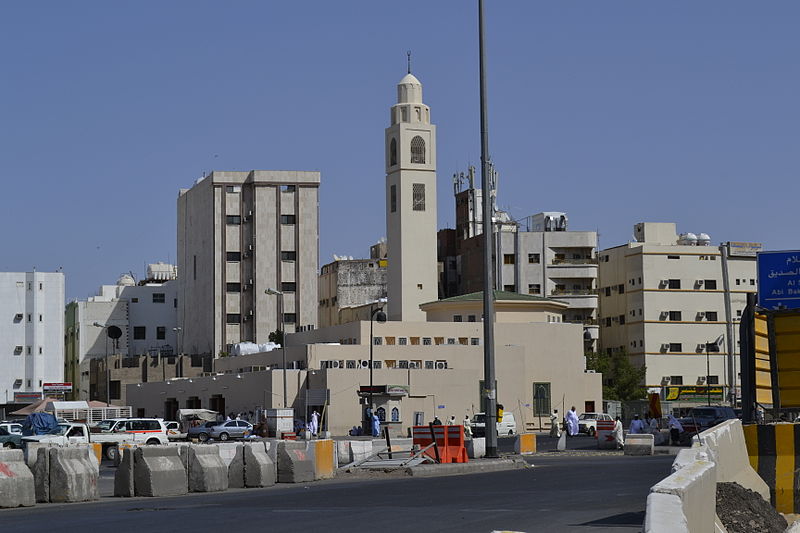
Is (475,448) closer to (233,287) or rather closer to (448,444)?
(448,444)

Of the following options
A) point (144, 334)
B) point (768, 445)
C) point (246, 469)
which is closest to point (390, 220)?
point (144, 334)

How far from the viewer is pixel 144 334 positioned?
134000mm

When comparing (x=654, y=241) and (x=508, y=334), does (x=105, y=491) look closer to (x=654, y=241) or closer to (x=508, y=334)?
(x=508, y=334)

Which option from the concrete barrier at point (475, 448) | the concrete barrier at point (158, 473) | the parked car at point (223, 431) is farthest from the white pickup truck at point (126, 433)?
the concrete barrier at point (158, 473)

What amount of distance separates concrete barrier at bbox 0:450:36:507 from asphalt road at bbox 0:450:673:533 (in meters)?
0.31

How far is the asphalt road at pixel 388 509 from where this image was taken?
14953mm

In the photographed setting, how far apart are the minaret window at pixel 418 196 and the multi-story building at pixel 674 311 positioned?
71.0 ft

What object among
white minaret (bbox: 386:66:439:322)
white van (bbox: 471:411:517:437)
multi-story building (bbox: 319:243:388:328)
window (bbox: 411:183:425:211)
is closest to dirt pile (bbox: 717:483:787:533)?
white van (bbox: 471:411:517:437)

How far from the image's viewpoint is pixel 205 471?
75.9 ft

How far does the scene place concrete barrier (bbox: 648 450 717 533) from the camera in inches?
313

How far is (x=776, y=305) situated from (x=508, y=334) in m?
64.0

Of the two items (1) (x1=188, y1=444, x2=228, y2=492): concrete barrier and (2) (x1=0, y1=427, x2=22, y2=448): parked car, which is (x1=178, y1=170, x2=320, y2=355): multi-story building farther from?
(1) (x1=188, y1=444, x2=228, y2=492): concrete barrier

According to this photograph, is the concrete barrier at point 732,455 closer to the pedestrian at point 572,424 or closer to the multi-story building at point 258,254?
the pedestrian at point 572,424

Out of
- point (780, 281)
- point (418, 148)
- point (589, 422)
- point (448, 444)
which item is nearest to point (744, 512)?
point (780, 281)
